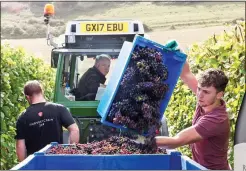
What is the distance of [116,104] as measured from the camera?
12.1ft

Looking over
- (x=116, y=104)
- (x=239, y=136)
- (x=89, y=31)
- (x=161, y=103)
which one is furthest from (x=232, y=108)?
(x=239, y=136)

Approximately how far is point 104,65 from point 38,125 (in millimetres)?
1620

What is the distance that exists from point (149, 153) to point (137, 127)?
0.17 m

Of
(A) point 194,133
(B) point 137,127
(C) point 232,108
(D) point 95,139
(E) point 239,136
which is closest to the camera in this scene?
(E) point 239,136

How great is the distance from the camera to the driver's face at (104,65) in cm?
644

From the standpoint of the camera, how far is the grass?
1808 centimetres

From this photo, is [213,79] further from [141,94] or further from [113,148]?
[113,148]

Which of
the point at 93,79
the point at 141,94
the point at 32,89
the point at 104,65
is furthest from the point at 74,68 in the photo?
the point at 141,94

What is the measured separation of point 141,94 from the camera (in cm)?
362

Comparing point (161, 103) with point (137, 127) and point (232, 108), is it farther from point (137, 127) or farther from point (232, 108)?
point (232, 108)

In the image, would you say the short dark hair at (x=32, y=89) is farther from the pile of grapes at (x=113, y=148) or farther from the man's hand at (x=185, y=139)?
the man's hand at (x=185, y=139)

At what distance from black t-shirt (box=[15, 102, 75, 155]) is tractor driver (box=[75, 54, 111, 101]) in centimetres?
148

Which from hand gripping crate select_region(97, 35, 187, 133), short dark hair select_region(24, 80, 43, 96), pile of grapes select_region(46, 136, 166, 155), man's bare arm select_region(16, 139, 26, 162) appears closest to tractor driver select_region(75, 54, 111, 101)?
short dark hair select_region(24, 80, 43, 96)

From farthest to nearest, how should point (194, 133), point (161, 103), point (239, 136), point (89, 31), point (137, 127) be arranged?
point (89, 31) → point (161, 103) → point (137, 127) → point (194, 133) → point (239, 136)
